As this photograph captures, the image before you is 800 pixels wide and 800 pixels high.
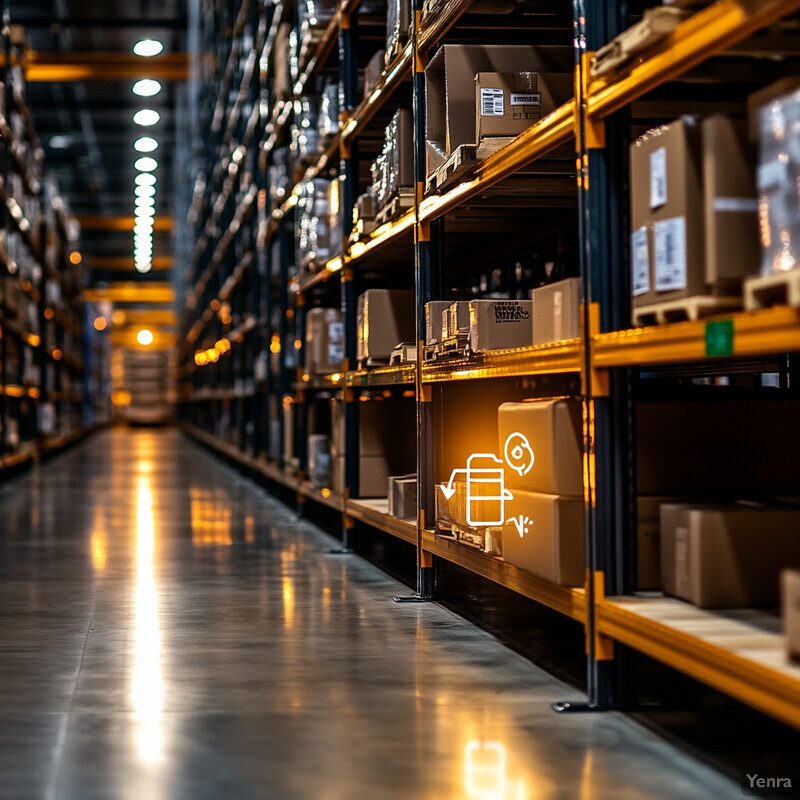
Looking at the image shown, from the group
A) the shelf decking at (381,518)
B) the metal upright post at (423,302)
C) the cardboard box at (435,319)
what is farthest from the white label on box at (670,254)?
the shelf decking at (381,518)

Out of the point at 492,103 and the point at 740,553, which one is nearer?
the point at 740,553

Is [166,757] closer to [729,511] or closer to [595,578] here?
[595,578]

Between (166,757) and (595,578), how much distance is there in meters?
1.28

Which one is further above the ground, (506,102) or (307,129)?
(307,129)

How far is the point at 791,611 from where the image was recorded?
8.06 feet

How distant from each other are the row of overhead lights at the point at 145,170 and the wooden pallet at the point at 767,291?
624 inches

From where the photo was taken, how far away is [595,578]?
337 cm

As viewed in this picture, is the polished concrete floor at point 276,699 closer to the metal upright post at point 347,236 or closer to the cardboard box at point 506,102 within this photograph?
the metal upright post at point 347,236

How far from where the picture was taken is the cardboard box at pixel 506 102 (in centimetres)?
458

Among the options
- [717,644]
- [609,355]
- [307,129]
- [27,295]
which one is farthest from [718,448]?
[27,295]

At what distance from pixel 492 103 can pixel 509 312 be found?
2.70 ft

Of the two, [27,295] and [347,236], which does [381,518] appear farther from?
[27,295]

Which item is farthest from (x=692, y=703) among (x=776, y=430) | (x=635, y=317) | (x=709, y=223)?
(x=709, y=223)

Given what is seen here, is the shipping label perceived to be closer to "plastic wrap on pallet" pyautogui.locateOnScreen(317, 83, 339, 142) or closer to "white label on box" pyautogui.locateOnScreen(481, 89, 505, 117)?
"white label on box" pyautogui.locateOnScreen(481, 89, 505, 117)
